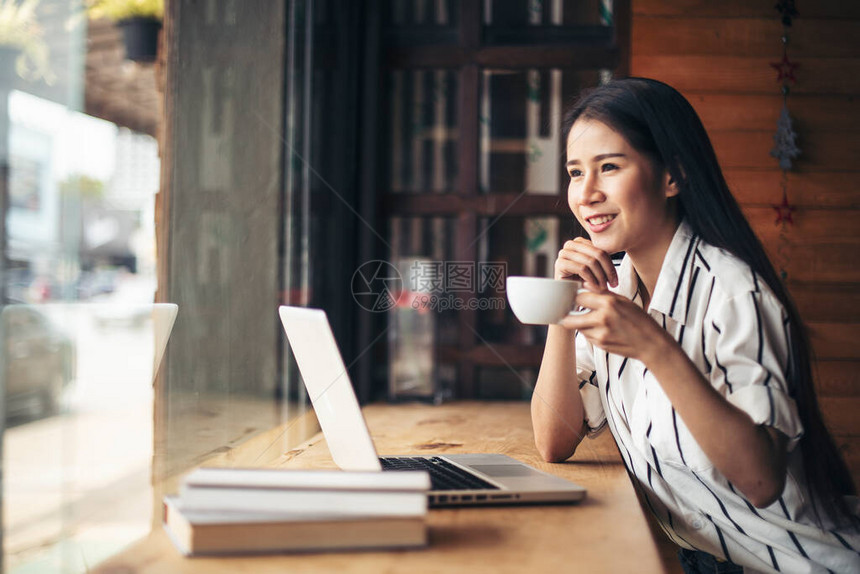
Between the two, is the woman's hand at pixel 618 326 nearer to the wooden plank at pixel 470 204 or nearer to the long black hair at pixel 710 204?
the long black hair at pixel 710 204

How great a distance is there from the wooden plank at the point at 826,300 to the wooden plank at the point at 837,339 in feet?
0.08

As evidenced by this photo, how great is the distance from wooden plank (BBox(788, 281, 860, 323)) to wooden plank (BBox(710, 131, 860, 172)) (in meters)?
Answer: 0.33

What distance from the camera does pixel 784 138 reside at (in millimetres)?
2049

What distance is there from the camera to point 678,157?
3.74 feet

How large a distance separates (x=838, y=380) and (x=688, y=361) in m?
1.45

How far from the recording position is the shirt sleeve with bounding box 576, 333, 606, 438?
1.30 meters

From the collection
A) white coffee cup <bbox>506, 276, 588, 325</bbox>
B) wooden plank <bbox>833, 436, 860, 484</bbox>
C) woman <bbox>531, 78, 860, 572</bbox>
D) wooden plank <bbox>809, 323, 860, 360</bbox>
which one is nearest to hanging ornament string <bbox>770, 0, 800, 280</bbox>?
wooden plank <bbox>809, 323, 860, 360</bbox>

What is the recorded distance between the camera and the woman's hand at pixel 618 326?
90 centimetres

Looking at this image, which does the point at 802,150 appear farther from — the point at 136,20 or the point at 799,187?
the point at 136,20

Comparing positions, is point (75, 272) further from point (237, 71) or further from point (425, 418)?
point (425, 418)

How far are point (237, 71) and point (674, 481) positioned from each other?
0.97m

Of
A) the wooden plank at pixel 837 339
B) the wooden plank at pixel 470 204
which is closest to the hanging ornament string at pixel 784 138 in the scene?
the wooden plank at pixel 837 339

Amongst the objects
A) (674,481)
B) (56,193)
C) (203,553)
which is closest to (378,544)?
(203,553)

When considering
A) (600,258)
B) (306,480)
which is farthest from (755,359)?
(306,480)
